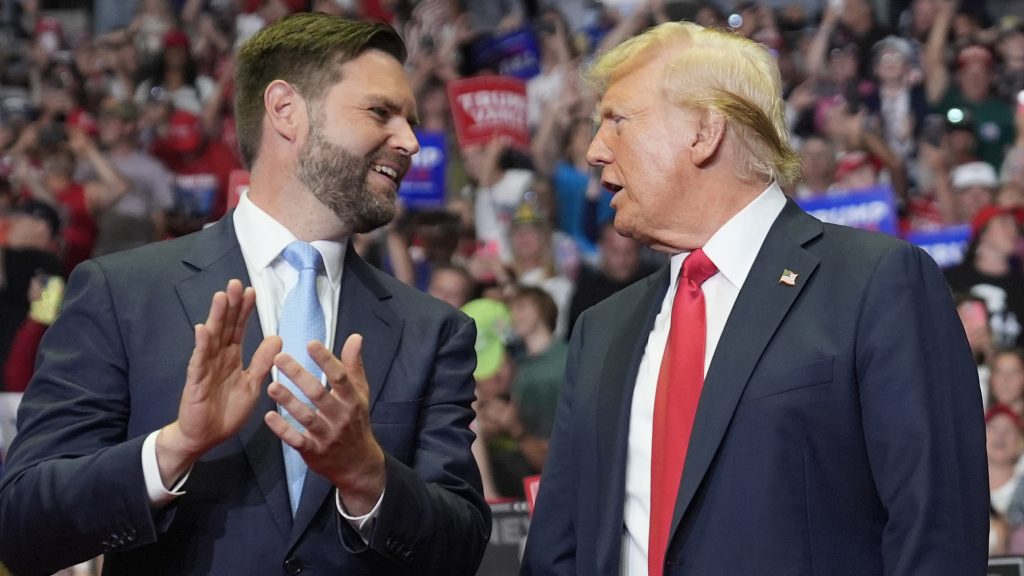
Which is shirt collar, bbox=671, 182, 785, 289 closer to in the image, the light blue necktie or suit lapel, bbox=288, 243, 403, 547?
suit lapel, bbox=288, 243, 403, 547

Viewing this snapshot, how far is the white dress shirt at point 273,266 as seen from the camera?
8.81 feet

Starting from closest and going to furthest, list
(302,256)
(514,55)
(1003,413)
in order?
(302,256)
(1003,413)
(514,55)

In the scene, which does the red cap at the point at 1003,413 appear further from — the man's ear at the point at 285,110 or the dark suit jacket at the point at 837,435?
the man's ear at the point at 285,110

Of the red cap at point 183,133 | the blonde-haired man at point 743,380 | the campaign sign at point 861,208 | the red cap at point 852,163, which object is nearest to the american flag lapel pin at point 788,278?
the blonde-haired man at point 743,380

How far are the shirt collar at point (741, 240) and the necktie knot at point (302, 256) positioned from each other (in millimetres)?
694

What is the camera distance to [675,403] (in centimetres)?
255

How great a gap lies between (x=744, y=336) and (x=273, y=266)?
0.85 m

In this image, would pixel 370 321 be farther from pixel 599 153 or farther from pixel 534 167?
pixel 534 167

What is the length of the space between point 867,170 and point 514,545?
4357 mm

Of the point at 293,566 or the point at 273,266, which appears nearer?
the point at 293,566

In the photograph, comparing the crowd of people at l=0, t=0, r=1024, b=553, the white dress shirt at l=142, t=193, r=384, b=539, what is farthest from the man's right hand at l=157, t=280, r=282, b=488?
the crowd of people at l=0, t=0, r=1024, b=553

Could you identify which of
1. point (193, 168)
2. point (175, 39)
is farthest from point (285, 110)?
point (175, 39)

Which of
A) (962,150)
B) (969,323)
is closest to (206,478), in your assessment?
(969,323)

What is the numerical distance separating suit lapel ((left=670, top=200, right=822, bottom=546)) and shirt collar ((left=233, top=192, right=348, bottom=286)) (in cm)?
74
